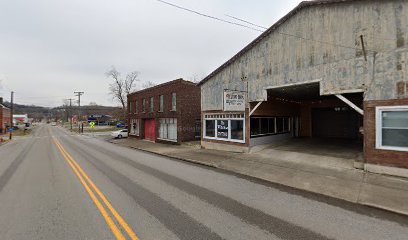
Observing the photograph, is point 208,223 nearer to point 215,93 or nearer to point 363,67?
point 363,67

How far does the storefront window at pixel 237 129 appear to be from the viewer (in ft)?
47.9

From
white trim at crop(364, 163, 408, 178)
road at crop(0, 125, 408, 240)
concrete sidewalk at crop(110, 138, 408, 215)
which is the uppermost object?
white trim at crop(364, 163, 408, 178)

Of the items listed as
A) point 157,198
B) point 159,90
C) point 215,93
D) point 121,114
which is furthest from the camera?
point 121,114

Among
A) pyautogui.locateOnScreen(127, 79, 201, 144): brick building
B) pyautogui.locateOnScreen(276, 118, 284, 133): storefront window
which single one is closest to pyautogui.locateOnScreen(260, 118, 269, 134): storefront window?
pyautogui.locateOnScreen(276, 118, 284, 133): storefront window

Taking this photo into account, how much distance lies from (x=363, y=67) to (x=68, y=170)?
14.4m

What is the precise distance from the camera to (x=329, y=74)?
404 inches

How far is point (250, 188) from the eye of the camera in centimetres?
748

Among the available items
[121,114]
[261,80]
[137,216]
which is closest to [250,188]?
[137,216]

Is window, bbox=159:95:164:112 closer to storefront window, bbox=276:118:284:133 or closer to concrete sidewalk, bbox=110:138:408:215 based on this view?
concrete sidewalk, bbox=110:138:408:215

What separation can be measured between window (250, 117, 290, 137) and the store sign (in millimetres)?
1620

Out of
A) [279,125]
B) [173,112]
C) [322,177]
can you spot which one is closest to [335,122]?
[279,125]

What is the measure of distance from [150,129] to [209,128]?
11.9m

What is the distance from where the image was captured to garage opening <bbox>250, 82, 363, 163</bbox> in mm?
16000

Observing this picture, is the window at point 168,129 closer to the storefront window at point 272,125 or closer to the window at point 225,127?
the window at point 225,127
